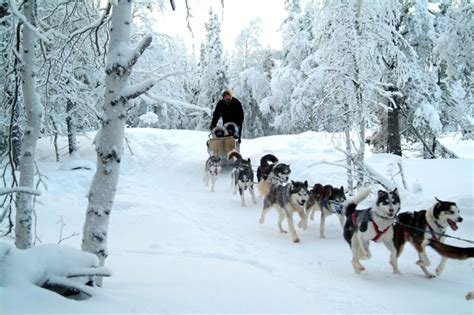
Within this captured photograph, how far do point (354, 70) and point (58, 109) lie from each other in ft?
29.4

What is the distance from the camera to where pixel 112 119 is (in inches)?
119

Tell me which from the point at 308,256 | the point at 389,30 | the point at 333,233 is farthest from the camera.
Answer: the point at 389,30

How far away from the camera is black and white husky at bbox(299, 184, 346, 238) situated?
258 inches

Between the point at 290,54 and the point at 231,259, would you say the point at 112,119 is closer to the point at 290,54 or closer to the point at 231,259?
the point at 231,259

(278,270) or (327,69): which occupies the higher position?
(327,69)

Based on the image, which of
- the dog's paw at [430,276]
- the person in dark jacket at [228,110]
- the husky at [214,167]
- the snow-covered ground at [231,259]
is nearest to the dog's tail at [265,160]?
the snow-covered ground at [231,259]

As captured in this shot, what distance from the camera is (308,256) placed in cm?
579

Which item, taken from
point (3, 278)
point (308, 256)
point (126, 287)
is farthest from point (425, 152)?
point (3, 278)

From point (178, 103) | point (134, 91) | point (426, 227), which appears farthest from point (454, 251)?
point (134, 91)

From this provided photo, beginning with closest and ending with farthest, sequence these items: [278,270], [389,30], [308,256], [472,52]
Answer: [278,270] < [308,256] < [472,52] < [389,30]

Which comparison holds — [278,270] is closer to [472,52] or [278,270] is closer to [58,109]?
[472,52]

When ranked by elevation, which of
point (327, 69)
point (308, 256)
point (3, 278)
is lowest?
point (308, 256)

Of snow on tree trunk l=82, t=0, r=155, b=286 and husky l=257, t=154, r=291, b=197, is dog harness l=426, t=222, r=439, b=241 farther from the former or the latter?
husky l=257, t=154, r=291, b=197

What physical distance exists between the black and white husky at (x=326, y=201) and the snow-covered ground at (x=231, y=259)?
338 mm
